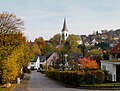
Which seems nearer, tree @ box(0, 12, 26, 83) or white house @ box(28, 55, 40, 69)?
tree @ box(0, 12, 26, 83)

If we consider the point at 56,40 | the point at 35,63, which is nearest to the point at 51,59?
the point at 35,63

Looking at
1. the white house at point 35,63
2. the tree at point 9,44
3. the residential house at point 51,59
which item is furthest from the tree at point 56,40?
the tree at point 9,44

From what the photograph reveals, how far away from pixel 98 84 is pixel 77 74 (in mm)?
3066

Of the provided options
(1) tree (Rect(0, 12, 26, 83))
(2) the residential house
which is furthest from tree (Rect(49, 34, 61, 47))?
(1) tree (Rect(0, 12, 26, 83))

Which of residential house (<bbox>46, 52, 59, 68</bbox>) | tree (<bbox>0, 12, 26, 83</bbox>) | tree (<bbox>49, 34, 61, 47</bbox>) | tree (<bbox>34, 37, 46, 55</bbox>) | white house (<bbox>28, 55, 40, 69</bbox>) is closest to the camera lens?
tree (<bbox>0, 12, 26, 83</bbox>)

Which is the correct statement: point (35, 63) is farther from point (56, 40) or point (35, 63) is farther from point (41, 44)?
point (56, 40)

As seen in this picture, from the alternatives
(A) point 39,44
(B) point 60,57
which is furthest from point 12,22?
(A) point 39,44

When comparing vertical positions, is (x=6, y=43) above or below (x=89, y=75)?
above

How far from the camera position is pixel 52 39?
18988 centimetres

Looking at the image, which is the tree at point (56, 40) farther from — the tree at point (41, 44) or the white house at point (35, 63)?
the white house at point (35, 63)

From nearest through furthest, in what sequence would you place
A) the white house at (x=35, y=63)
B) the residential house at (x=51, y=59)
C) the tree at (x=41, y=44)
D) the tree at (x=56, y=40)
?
the residential house at (x=51, y=59) < the white house at (x=35, y=63) < the tree at (x=41, y=44) < the tree at (x=56, y=40)

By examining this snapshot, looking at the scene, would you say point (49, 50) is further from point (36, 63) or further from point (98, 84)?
point (98, 84)

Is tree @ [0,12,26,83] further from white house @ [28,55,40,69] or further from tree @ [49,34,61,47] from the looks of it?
tree @ [49,34,61,47]

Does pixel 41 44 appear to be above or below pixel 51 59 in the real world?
above
